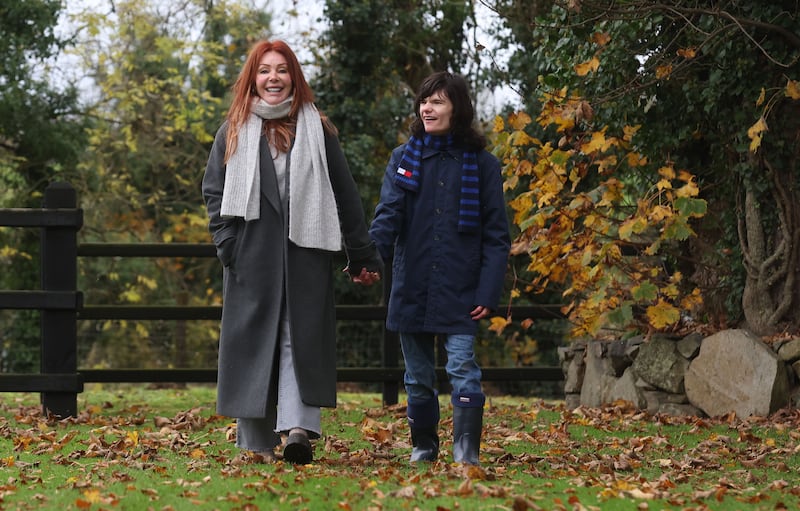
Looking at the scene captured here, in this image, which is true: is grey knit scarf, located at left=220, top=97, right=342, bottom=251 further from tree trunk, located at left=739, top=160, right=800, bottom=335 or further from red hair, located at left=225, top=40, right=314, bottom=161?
tree trunk, located at left=739, top=160, right=800, bottom=335

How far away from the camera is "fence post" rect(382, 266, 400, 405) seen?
29.0 feet

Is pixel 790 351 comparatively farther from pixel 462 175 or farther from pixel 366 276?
pixel 366 276

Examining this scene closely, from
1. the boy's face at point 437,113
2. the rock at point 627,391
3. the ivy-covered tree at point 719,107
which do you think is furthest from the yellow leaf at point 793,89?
the boy's face at point 437,113

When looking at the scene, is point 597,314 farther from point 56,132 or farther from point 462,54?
point 56,132

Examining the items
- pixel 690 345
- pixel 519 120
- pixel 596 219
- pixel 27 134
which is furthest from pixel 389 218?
pixel 27 134

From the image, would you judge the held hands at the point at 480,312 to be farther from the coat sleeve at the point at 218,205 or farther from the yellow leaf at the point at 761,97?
the yellow leaf at the point at 761,97

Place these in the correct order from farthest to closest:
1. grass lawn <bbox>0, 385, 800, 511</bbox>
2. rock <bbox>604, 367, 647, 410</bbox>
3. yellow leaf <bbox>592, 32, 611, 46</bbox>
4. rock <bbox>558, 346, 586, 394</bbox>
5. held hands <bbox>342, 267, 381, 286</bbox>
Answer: rock <bbox>558, 346, 586, 394</bbox>
rock <bbox>604, 367, 647, 410</bbox>
yellow leaf <bbox>592, 32, 611, 46</bbox>
held hands <bbox>342, 267, 381, 286</bbox>
grass lawn <bbox>0, 385, 800, 511</bbox>

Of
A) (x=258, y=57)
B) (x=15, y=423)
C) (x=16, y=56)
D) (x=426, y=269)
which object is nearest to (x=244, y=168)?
(x=258, y=57)

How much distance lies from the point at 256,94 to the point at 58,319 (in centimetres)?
308

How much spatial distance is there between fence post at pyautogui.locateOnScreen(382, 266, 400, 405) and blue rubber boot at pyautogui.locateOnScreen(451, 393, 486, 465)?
146 inches

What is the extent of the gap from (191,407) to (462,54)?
9886mm

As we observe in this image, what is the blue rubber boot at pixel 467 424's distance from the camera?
506 centimetres

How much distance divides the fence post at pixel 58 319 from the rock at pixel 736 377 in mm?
4234

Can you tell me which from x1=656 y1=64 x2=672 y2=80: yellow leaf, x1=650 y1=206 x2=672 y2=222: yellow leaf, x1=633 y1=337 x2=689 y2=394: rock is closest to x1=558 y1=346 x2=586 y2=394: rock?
x1=633 y1=337 x2=689 y2=394: rock
